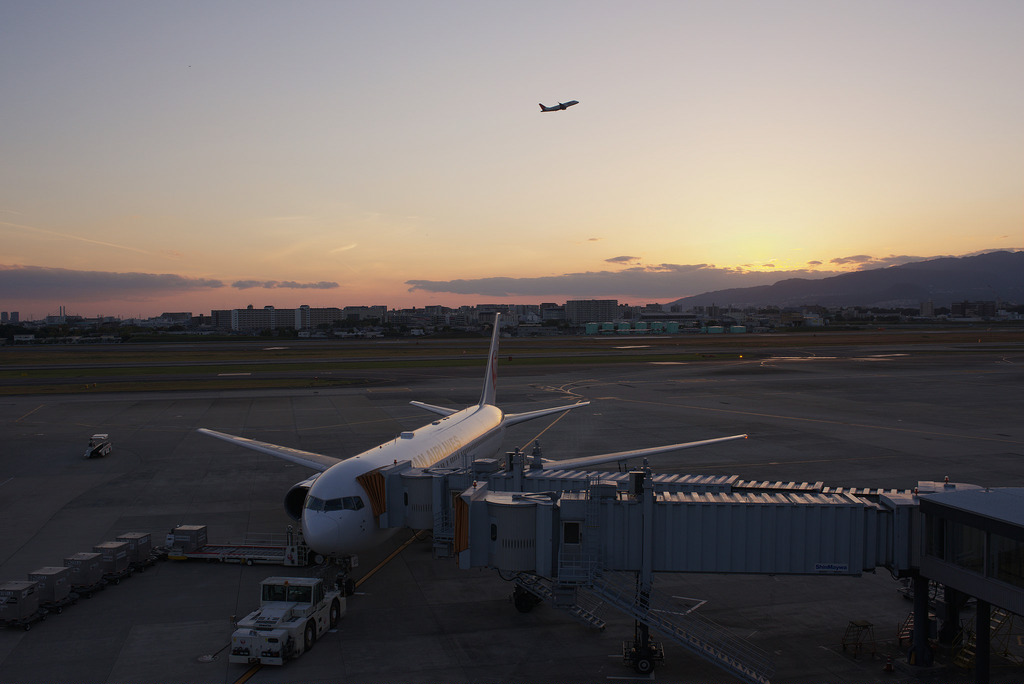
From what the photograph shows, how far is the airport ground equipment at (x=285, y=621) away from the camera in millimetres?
17297

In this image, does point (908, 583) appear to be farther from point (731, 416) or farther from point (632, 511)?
point (731, 416)

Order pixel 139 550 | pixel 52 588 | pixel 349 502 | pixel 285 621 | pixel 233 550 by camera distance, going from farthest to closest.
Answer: pixel 233 550
pixel 139 550
pixel 349 502
pixel 52 588
pixel 285 621

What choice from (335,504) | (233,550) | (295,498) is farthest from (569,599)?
(233,550)

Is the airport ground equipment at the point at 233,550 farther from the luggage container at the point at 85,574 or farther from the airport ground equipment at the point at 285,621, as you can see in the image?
the airport ground equipment at the point at 285,621

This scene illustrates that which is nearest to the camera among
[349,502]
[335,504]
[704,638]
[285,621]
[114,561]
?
[285,621]

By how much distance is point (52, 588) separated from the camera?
20.5 metres

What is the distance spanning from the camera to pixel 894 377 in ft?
279

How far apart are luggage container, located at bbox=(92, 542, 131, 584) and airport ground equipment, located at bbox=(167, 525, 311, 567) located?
1.99 meters

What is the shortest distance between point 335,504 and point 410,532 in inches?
319

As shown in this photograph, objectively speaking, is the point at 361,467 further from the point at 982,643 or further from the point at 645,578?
the point at 982,643

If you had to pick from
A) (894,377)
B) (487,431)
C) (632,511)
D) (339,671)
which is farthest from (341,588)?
(894,377)

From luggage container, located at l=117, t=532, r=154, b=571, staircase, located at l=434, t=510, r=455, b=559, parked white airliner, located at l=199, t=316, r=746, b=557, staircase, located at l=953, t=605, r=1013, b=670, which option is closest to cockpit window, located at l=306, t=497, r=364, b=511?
parked white airliner, located at l=199, t=316, r=746, b=557

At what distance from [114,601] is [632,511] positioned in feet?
56.9

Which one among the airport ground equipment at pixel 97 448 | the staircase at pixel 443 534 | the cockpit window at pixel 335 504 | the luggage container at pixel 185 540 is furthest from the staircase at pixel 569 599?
the airport ground equipment at pixel 97 448
